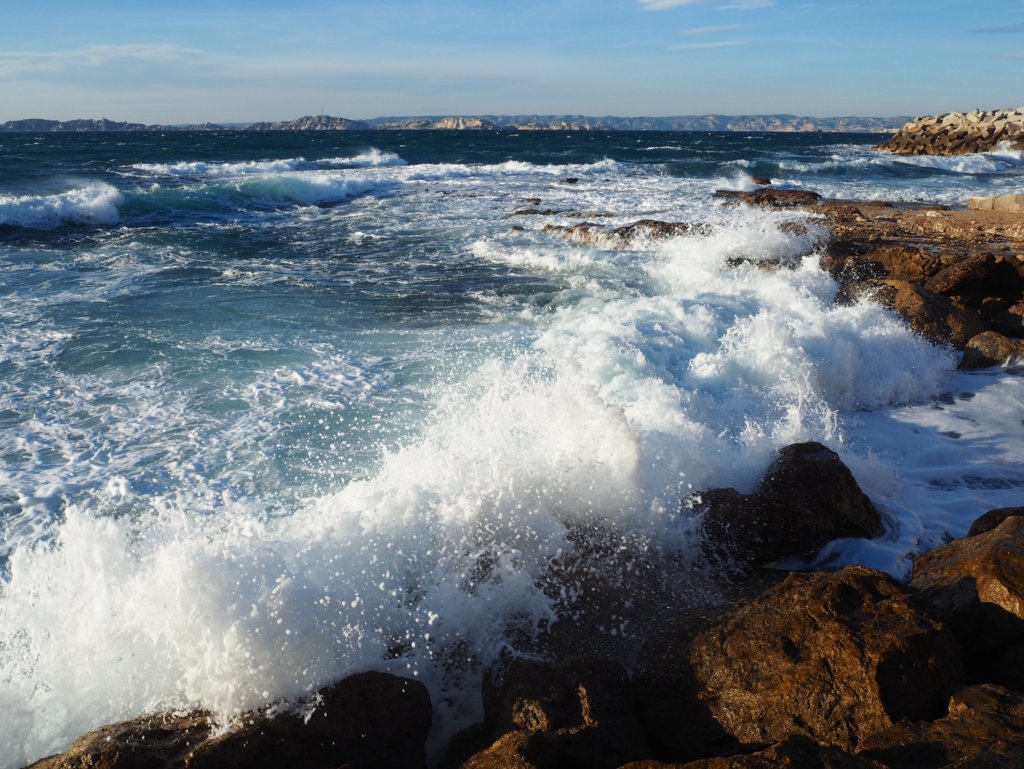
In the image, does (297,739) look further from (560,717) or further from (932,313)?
(932,313)

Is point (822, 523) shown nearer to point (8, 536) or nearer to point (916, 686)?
point (916, 686)

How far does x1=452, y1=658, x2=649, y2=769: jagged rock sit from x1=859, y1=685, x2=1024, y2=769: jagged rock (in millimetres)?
930

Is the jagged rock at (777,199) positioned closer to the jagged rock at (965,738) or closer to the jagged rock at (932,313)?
the jagged rock at (932,313)

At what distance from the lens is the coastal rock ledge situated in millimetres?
38625

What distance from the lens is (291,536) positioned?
14.2ft

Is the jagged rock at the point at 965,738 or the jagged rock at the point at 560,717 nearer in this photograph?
the jagged rock at the point at 965,738

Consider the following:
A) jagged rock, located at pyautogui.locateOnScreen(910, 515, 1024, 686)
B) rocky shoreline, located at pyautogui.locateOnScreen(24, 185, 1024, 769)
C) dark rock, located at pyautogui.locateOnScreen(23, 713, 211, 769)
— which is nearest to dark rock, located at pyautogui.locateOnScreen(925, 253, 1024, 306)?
rocky shoreline, located at pyautogui.locateOnScreen(24, 185, 1024, 769)

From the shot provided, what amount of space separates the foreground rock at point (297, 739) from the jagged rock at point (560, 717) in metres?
0.37

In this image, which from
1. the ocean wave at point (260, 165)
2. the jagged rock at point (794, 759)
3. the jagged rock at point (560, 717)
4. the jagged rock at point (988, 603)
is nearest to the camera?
the jagged rock at point (794, 759)

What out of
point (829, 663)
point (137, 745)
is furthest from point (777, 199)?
point (137, 745)

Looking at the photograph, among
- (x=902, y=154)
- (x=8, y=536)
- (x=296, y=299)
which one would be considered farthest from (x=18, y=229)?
(x=902, y=154)

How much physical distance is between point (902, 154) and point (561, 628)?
44.3m

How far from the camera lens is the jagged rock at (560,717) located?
2.78 m

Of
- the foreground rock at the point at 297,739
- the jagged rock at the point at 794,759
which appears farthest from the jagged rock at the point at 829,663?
the foreground rock at the point at 297,739
